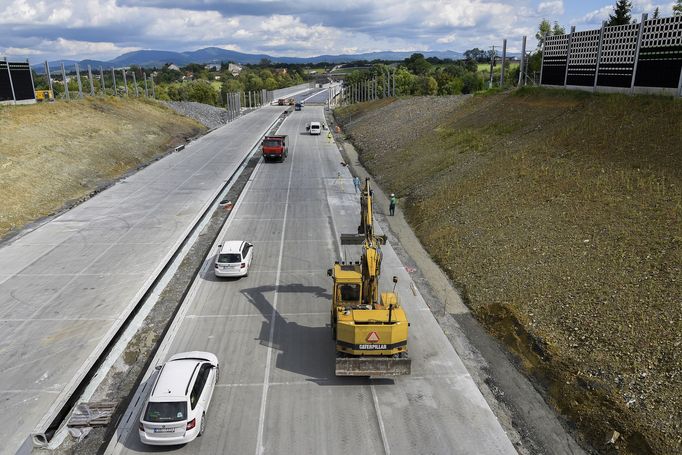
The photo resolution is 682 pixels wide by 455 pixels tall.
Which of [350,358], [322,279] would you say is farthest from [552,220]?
[350,358]

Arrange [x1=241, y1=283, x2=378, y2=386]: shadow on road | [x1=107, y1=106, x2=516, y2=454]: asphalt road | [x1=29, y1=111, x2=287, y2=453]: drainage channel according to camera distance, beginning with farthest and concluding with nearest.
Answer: [x1=241, y1=283, x2=378, y2=386]: shadow on road < [x1=29, y1=111, x2=287, y2=453]: drainage channel < [x1=107, y1=106, x2=516, y2=454]: asphalt road

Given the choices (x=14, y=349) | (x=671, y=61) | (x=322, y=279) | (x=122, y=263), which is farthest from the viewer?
(x=671, y=61)

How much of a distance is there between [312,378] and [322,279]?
23.3 feet

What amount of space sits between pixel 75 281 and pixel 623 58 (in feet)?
111

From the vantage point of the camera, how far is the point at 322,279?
826 inches

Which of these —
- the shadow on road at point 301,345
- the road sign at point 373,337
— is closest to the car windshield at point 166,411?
the shadow on road at point 301,345

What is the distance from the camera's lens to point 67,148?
43500 mm

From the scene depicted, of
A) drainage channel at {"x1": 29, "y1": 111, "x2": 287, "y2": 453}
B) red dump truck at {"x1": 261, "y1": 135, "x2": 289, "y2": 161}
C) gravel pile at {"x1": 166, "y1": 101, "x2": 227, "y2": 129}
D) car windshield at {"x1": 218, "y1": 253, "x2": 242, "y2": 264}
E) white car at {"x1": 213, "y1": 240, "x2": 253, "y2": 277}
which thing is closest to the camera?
drainage channel at {"x1": 29, "y1": 111, "x2": 287, "y2": 453}

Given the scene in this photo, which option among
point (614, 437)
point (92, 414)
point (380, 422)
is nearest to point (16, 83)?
point (92, 414)

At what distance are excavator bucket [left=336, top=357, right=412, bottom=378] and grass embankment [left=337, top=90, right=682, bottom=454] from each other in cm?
431

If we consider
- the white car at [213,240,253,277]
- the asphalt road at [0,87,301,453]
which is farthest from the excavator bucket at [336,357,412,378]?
the white car at [213,240,253,277]

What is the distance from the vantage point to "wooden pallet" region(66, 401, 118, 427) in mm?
12305

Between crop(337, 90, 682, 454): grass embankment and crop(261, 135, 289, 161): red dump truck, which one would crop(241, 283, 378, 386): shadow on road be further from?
crop(261, 135, 289, 161): red dump truck

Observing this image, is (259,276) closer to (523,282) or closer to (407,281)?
(407,281)
